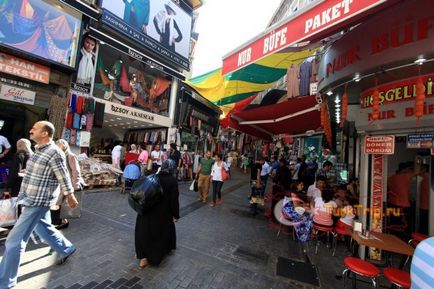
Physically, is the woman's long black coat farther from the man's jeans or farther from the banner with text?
the banner with text

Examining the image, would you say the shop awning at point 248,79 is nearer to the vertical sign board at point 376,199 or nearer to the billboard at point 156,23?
the vertical sign board at point 376,199

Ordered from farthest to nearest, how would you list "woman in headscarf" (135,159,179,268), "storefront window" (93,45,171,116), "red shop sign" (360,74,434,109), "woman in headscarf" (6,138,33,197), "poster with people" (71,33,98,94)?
"storefront window" (93,45,171,116)
"poster with people" (71,33,98,94)
"woman in headscarf" (6,138,33,197)
"red shop sign" (360,74,434,109)
"woman in headscarf" (135,159,179,268)

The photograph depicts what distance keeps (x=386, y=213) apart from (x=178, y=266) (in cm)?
409

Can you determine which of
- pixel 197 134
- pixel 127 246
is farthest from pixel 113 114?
pixel 127 246

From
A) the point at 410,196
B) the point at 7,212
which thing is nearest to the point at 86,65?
the point at 7,212

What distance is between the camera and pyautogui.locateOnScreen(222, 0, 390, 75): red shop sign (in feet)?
7.01

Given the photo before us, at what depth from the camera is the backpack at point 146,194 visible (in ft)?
11.0

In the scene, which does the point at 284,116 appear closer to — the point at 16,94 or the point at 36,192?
the point at 36,192

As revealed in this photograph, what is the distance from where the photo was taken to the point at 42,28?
772 cm

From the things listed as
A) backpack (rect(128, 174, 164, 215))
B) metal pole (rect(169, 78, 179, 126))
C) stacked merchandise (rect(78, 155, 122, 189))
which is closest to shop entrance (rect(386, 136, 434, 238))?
backpack (rect(128, 174, 164, 215))

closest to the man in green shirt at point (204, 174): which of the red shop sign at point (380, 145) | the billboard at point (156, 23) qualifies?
the red shop sign at point (380, 145)

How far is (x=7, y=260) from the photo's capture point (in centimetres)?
267

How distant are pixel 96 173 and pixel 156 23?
7951 mm

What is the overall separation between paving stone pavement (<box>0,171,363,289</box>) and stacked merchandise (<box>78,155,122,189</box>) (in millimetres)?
2326
